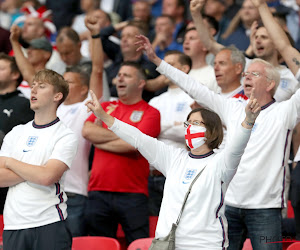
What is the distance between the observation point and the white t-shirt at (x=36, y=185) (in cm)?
462

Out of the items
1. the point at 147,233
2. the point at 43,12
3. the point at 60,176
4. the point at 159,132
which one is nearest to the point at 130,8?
the point at 43,12

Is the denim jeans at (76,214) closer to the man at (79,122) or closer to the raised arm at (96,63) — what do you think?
the man at (79,122)

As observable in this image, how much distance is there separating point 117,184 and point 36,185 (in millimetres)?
1345

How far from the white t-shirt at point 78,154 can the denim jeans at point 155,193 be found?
0.72 meters

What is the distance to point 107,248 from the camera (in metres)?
4.96

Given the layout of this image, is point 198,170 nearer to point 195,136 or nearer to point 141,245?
point 195,136

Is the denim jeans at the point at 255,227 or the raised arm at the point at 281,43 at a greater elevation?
the raised arm at the point at 281,43

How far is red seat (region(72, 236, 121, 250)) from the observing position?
494cm

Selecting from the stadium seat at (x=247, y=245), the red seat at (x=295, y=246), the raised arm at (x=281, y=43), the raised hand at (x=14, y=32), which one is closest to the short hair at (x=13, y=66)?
the raised hand at (x=14, y=32)

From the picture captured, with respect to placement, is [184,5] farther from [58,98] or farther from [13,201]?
[13,201]

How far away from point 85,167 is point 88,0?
189 inches

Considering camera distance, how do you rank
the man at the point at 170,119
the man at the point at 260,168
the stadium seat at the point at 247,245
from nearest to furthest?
the man at the point at 260,168 → the stadium seat at the point at 247,245 → the man at the point at 170,119

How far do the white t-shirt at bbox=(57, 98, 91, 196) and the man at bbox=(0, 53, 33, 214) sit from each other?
18.2 inches

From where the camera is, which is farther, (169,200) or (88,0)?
(88,0)
